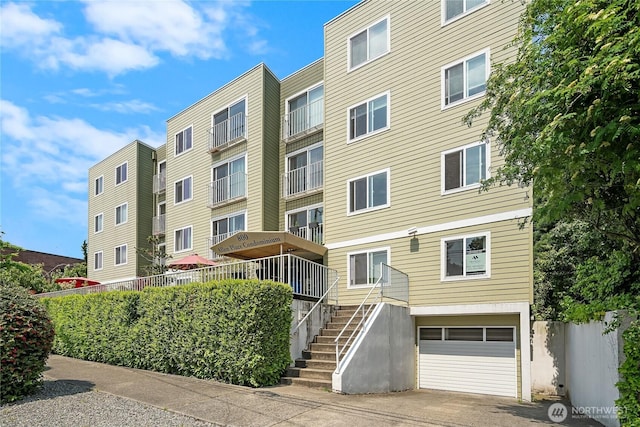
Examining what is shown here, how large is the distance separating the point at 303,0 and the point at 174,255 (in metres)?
15.4

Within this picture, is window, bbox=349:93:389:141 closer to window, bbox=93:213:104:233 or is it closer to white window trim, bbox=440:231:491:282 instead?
white window trim, bbox=440:231:491:282

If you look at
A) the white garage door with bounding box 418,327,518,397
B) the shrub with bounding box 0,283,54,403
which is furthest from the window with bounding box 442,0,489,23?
the shrub with bounding box 0,283,54,403

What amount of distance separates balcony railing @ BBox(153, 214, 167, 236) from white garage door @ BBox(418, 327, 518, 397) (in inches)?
667

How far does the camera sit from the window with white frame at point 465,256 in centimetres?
1282

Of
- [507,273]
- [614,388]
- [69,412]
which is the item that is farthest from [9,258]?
[614,388]

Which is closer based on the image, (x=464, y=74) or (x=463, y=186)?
(x=463, y=186)

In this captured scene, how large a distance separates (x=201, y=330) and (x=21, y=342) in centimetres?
414

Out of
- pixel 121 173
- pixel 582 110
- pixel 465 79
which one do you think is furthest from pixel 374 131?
pixel 121 173

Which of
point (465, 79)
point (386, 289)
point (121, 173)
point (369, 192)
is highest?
point (465, 79)

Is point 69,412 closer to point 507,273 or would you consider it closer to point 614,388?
point 614,388

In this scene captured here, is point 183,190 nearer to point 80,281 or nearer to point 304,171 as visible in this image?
point 80,281

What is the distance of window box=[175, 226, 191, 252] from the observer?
22.8m

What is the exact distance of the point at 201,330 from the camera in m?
12.1

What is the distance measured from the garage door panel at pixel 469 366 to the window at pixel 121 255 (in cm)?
1958
